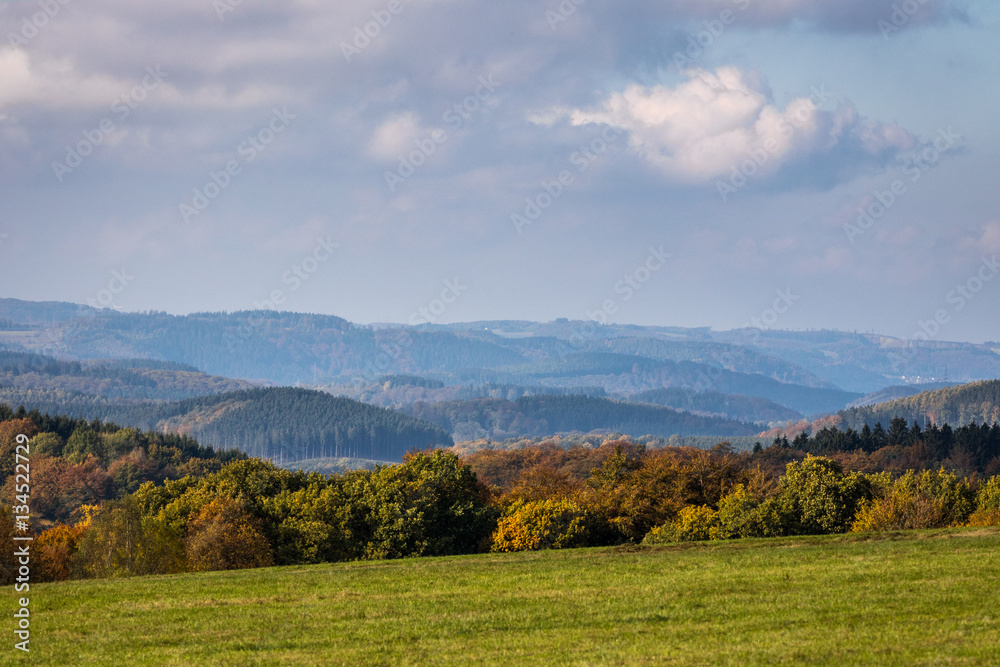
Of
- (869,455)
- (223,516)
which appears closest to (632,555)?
(223,516)

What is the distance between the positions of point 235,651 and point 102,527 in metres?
41.7

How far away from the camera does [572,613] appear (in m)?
28.1

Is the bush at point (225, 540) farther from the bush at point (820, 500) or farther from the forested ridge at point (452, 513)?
the bush at point (820, 500)

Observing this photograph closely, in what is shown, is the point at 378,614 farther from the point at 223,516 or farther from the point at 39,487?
the point at 39,487

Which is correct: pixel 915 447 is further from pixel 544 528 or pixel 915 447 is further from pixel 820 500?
pixel 544 528

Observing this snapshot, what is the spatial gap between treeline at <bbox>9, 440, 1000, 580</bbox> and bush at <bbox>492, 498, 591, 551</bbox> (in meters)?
0.09

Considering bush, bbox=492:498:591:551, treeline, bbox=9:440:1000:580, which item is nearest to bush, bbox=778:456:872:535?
treeline, bbox=9:440:1000:580

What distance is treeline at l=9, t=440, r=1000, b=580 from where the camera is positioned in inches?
2376

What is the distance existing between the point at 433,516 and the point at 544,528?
25.6ft

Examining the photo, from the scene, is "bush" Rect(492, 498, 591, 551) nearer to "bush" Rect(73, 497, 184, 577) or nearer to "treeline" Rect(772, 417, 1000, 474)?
"bush" Rect(73, 497, 184, 577)

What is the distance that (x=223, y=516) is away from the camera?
63.6m

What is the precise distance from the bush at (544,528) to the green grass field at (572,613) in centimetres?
2144

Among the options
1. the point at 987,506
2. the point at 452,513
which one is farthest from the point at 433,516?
the point at 987,506

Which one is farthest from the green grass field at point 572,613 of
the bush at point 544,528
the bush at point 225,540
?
the bush at point 544,528
